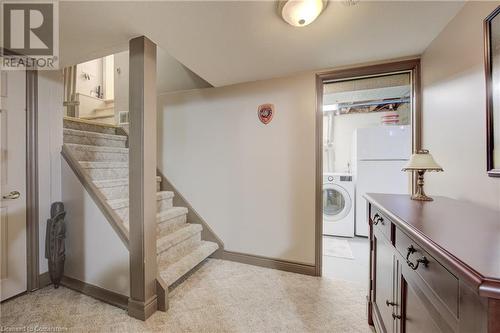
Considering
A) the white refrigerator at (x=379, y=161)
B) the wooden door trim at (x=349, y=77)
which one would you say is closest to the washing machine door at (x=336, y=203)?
the white refrigerator at (x=379, y=161)

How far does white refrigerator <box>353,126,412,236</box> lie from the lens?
343 centimetres

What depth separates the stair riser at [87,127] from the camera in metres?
2.70

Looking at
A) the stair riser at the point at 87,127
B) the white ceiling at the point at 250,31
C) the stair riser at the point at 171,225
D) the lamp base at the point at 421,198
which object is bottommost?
the stair riser at the point at 171,225

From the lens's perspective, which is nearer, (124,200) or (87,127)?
(124,200)

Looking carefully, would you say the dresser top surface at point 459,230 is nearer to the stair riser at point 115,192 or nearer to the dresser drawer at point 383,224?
the dresser drawer at point 383,224

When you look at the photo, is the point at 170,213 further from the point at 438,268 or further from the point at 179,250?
the point at 438,268

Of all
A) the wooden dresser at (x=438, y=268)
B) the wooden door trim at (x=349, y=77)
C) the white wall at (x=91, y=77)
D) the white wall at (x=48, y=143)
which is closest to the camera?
the wooden dresser at (x=438, y=268)

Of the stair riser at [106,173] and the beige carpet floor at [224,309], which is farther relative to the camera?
the stair riser at [106,173]

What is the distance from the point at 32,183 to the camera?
6.47ft

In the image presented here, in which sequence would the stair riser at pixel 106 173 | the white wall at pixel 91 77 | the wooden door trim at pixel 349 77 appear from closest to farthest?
the wooden door trim at pixel 349 77, the stair riser at pixel 106 173, the white wall at pixel 91 77

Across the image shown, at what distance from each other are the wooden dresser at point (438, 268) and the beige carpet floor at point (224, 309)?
0.50 m

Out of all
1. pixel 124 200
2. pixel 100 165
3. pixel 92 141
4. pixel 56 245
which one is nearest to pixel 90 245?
pixel 56 245

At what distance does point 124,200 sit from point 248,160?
1.32 metres

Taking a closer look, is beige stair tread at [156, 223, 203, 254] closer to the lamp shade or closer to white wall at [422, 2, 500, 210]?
the lamp shade
